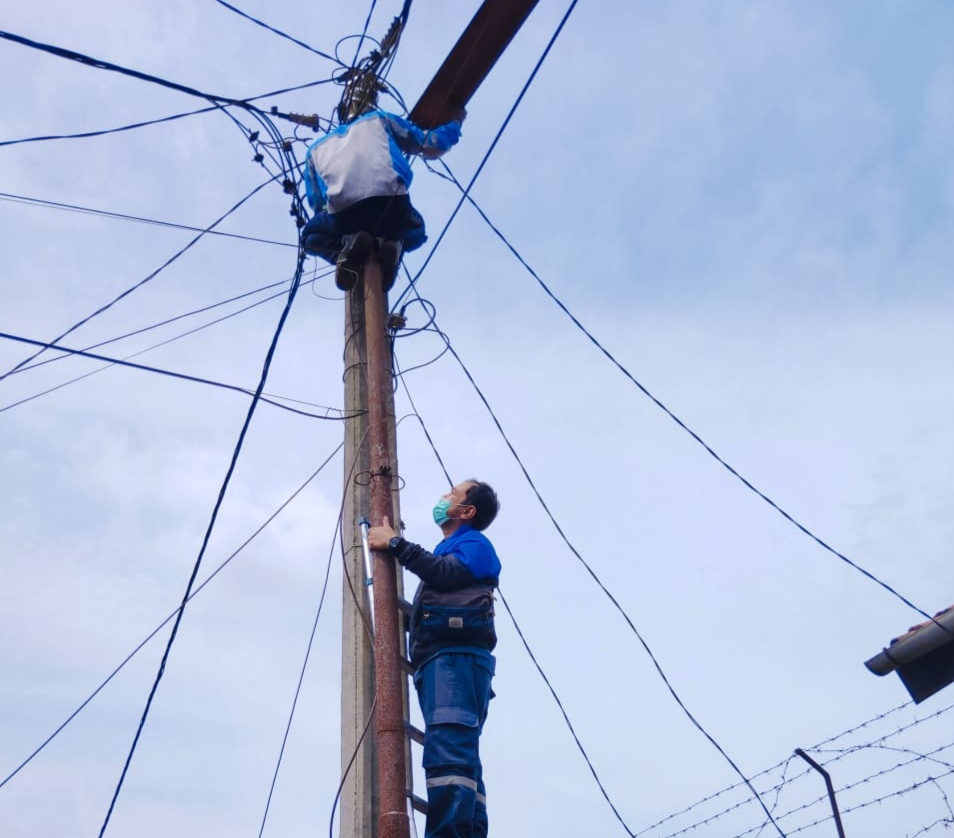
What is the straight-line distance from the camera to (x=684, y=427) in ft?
20.3

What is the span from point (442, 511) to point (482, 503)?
0.64 ft

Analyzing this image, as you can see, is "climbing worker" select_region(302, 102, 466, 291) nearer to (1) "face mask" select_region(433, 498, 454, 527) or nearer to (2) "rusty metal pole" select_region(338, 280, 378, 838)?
(2) "rusty metal pole" select_region(338, 280, 378, 838)

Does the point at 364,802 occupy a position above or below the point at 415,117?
below

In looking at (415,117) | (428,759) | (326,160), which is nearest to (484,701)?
(428,759)

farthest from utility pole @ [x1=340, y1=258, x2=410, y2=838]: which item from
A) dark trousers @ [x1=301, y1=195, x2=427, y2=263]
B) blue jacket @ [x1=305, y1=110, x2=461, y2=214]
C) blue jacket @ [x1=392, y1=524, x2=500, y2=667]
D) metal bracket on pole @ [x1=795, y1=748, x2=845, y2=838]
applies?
metal bracket on pole @ [x1=795, y1=748, x2=845, y2=838]

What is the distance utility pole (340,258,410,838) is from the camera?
402 centimetres

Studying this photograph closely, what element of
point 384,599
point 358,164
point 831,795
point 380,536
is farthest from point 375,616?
point 831,795

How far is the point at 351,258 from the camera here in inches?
220

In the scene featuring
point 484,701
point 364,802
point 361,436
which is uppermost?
point 361,436

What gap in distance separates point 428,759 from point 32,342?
2845mm

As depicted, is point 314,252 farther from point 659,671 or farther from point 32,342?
point 659,671

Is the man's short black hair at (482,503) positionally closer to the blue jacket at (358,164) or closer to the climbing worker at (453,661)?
the climbing worker at (453,661)

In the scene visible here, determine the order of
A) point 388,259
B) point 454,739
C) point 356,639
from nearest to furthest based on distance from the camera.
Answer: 1. point 454,739
2. point 356,639
3. point 388,259

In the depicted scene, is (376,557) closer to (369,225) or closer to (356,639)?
(356,639)
